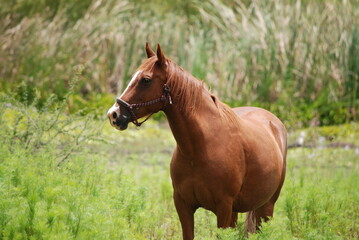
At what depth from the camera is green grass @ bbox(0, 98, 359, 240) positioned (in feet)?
11.2

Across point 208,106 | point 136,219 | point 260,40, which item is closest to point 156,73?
point 208,106

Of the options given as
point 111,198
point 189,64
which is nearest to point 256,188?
point 111,198

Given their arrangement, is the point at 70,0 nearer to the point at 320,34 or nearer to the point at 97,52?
the point at 97,52

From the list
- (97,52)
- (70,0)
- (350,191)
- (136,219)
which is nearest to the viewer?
(136,219)

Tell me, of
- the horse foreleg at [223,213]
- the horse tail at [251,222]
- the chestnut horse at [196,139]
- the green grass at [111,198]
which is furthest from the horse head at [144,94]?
the horse tail at [251,222]

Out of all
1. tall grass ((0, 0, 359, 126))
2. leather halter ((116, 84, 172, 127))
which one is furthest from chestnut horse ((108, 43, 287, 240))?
tall grass ((0, 0, 359, 126))

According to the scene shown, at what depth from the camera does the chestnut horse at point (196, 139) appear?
12.0 feet

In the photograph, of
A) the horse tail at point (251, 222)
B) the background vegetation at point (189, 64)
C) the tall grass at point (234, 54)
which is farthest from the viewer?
the tall grass at point (234, 54)

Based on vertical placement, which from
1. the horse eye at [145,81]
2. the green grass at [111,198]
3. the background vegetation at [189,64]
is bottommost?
the background vegetation at [189,64]

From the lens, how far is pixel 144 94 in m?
3.65

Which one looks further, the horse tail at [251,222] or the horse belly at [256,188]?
the horse tail at [251,222]

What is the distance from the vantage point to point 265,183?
403cm

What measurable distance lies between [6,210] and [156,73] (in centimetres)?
119

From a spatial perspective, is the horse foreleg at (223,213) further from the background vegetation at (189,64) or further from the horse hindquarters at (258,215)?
the background vegetation at (189,64)
